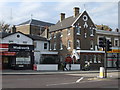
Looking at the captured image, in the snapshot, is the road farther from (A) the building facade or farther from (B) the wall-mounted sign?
(A) the building facade

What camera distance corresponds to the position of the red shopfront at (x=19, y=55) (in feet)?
120

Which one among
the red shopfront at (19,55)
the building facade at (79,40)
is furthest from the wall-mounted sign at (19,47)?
the building facade at (79,40)

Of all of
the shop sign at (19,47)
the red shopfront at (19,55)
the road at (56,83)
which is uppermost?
the shop sign at (19,47)

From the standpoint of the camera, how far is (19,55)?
121 feet

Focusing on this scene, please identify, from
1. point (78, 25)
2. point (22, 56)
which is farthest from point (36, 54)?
point (78, 25)

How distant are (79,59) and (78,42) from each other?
14.3 ft

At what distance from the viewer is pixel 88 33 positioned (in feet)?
155

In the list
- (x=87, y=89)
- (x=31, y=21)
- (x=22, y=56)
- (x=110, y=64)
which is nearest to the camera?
(x=87, y=89)

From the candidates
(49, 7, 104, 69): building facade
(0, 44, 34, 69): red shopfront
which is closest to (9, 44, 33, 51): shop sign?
(0, 44, 34, 69): red shopfront

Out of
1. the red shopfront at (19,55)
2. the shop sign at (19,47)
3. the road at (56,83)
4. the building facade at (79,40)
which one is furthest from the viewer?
the building facade at (79,40)

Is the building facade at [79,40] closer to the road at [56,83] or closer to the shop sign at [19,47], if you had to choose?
the shop sign at [19,47]

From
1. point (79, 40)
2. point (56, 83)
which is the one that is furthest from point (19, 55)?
point (56, 83)

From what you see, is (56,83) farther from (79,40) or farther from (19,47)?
(79,40)

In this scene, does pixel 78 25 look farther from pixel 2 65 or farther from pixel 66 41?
pixel 2 65
